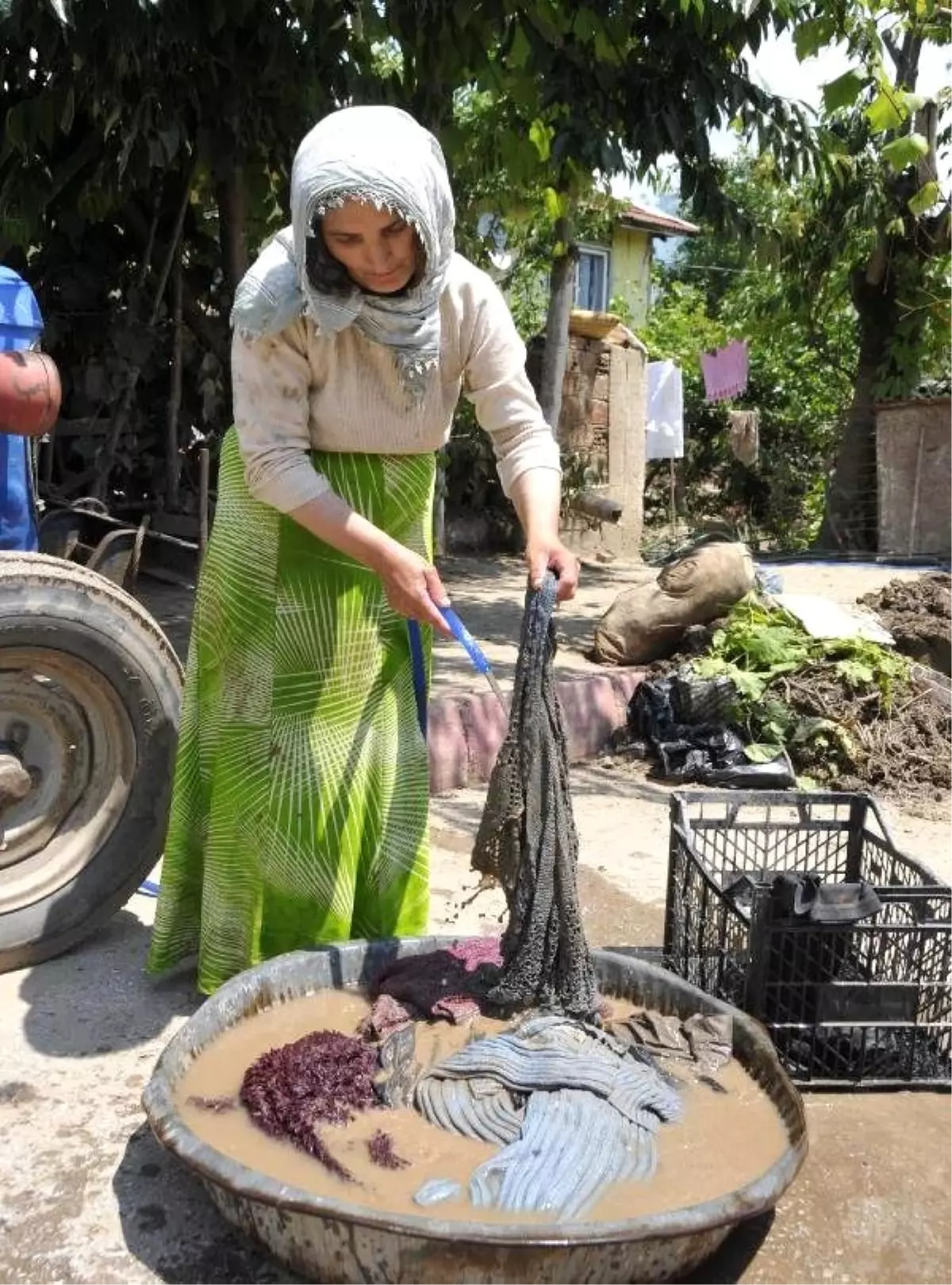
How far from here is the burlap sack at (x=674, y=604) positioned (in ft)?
19.8

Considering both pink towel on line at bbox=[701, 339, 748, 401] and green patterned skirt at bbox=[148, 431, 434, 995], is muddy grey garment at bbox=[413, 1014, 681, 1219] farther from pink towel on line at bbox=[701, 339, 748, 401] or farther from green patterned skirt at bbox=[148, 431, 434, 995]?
pink towel on line at bbox=[701, 339, 748, 401]

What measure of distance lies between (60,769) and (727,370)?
12682mm

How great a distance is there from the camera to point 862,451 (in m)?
12.0

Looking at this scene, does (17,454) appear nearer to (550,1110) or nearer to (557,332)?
(550,1110)

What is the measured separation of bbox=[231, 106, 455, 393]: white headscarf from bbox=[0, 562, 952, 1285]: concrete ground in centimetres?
157

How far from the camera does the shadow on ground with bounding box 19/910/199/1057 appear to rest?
9.10 feet

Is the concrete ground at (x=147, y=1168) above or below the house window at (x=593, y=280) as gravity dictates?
below

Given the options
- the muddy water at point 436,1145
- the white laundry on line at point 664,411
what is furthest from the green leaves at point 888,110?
the white laundry on line at point 664,411

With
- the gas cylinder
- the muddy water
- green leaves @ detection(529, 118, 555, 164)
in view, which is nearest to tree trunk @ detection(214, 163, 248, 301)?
green leaves @ detection(529, 118, 555, 164)

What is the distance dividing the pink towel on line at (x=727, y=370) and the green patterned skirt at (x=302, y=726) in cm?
1260

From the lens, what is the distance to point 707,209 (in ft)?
20.6

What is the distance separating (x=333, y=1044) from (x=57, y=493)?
212 inches

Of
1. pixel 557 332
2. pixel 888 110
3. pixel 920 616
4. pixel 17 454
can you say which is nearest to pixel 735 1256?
pixel 17 454

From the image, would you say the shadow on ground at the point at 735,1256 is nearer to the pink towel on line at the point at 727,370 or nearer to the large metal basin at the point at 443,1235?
the large metal basin at the point at 443,1235
